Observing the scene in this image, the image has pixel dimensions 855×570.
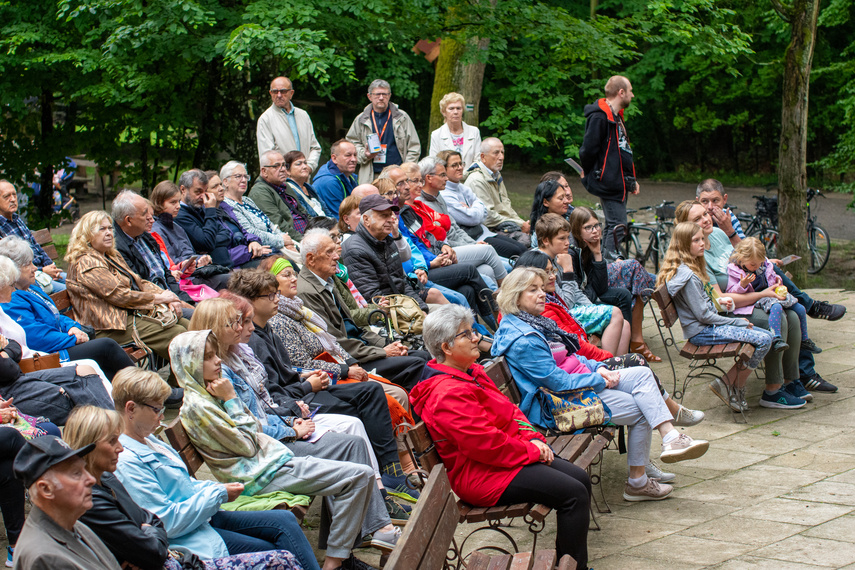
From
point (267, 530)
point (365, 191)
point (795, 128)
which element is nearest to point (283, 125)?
point (365, 191)

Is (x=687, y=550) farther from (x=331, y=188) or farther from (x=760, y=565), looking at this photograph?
(x=331, y=188)

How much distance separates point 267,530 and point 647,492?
2575 mm

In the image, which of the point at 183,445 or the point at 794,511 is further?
the point at 794,511

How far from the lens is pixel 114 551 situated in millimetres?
2990

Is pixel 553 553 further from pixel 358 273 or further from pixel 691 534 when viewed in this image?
pixel 358 273

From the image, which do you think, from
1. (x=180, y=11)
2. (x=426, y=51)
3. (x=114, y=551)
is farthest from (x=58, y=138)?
(x=114, y=551)

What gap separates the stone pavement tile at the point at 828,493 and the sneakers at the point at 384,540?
2.61m

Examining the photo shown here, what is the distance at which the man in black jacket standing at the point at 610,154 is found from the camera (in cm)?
833

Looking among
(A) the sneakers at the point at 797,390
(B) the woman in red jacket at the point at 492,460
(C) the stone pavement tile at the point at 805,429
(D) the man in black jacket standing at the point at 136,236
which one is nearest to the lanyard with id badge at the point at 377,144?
(D) the man in black jacket standing at the point at 136,236

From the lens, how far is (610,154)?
8.38 metres

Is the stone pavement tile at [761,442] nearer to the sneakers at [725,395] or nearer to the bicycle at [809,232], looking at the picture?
the sneakers at [725,395]

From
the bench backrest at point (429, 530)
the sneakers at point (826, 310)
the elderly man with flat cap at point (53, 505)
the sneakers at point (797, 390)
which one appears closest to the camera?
the elderly man with flat cap at point (53, 505)

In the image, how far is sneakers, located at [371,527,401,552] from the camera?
408 centimetres

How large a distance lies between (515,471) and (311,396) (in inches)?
50.0
